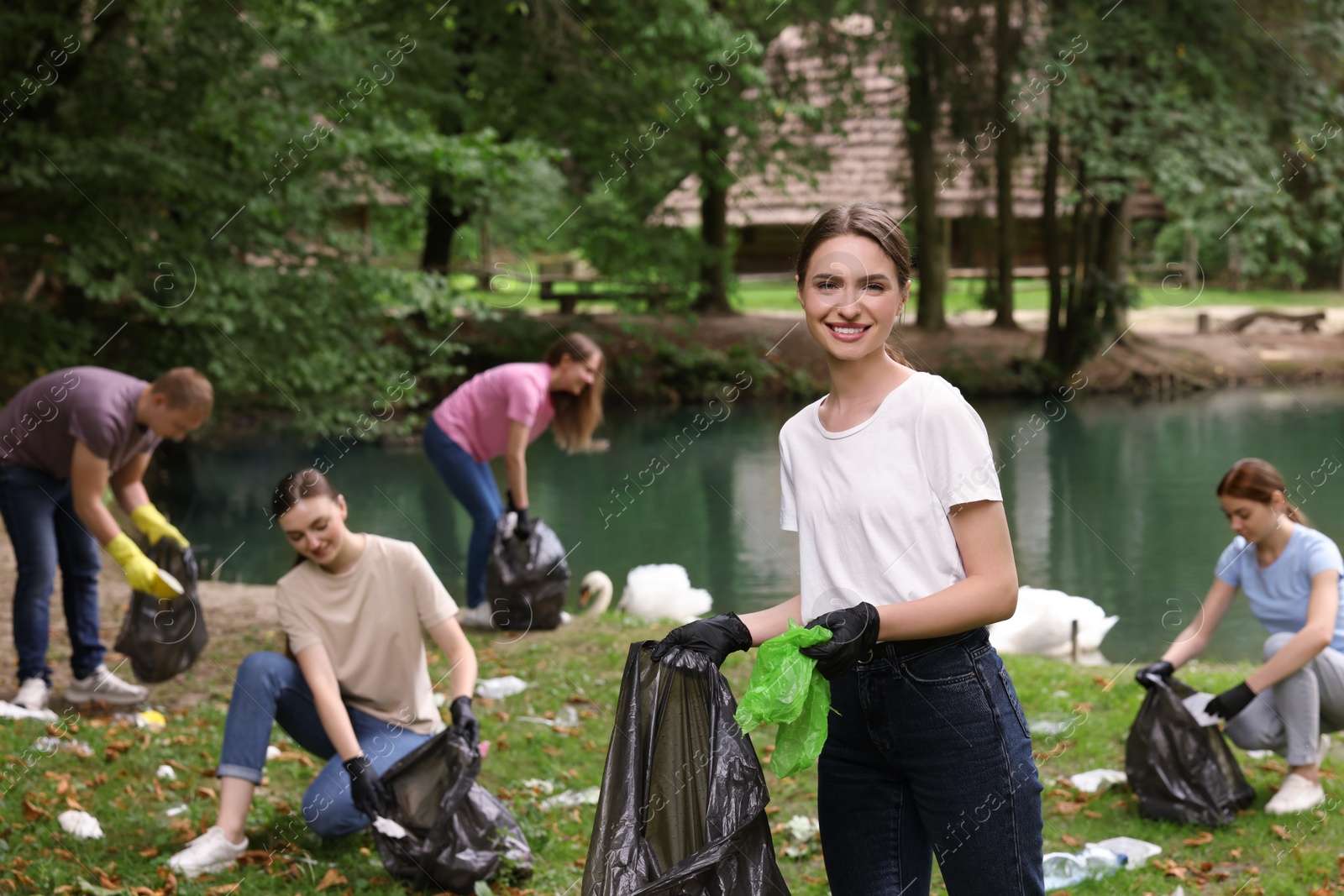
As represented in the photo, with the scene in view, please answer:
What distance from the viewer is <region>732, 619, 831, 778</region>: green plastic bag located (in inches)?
70.2

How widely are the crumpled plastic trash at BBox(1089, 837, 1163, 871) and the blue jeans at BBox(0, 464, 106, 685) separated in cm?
366

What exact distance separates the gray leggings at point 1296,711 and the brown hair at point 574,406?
3073 mm

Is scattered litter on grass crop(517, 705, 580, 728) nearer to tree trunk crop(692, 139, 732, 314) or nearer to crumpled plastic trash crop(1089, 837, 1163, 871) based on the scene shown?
crumpled plastic trash crop(1089, 837, 1163, 871)

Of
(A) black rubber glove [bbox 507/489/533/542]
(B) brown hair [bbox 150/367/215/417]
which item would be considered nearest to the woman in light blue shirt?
(A) black rubber glove [bbox 507/489/533/542]

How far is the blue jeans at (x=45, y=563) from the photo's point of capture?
15.2 feet

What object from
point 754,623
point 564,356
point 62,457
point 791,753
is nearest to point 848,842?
point 791,753

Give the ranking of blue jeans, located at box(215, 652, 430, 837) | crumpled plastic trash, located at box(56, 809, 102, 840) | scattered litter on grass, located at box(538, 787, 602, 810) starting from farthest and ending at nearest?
scattered litter on grass, located at box(538, 787, 602, 810)
crumpled plastic trash, located at box(56, 809, 102, 840)
blue jeans, located at box(215, 652, 430, 837)

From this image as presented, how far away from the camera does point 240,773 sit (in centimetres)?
336

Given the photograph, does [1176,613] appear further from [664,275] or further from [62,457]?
[664,275]

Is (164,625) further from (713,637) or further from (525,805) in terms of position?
(713,637)

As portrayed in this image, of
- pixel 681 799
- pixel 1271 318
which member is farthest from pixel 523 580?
pixel 1271 318

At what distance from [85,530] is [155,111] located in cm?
598

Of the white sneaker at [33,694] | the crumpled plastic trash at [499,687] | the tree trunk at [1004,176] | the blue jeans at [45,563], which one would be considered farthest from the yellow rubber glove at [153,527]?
the tree trunk at [1004,176]

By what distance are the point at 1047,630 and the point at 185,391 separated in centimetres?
382
